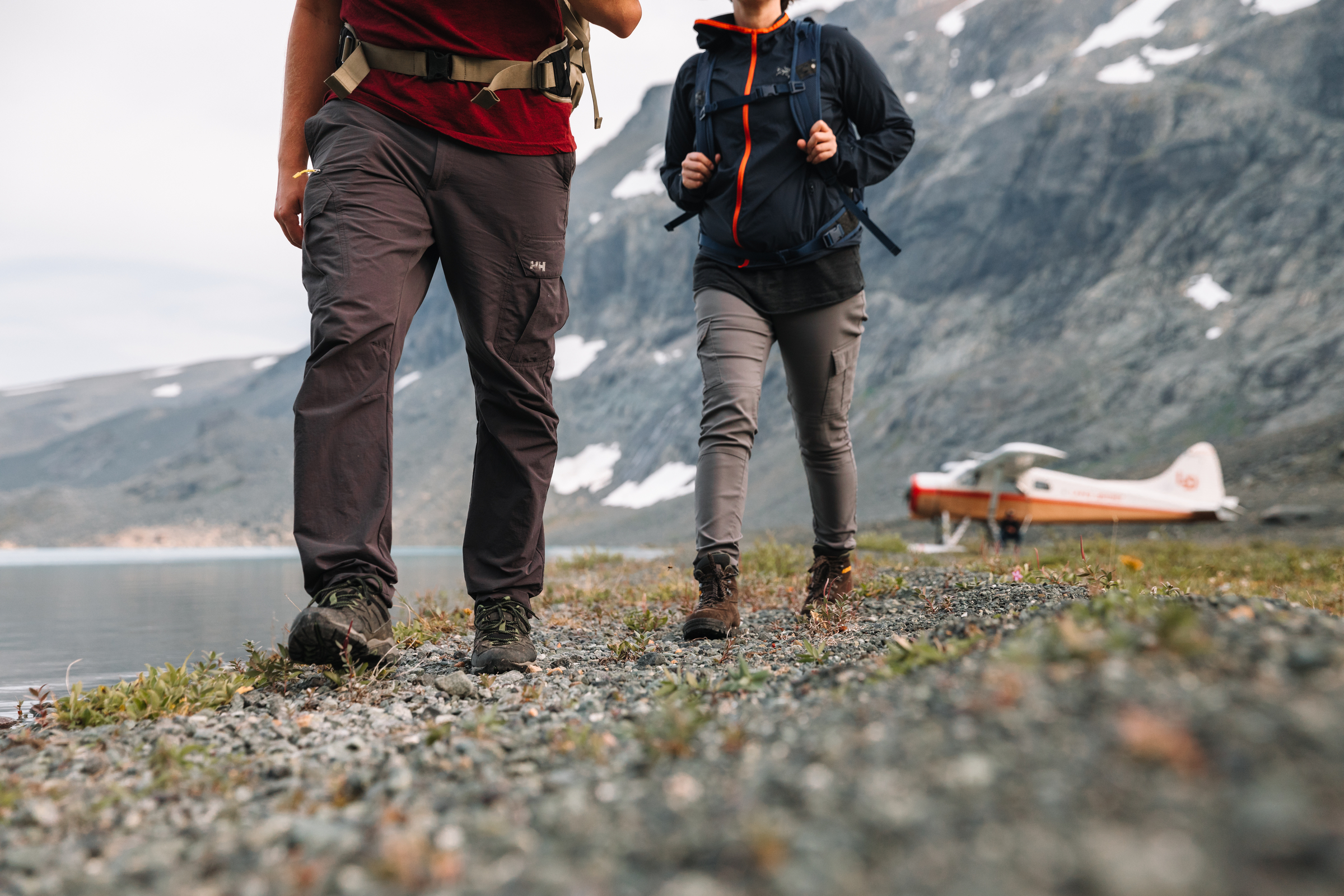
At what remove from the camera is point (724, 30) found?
376cm

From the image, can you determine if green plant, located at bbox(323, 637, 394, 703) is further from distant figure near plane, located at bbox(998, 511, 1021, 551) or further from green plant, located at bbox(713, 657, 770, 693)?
distant figure near plane, located at bbox(998, 511, 1021, 551)

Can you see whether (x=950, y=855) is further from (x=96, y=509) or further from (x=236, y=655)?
(x=96, y=509)

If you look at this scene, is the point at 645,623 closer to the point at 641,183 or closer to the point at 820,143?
the point at 820,143

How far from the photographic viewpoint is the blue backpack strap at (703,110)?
3.71 meters

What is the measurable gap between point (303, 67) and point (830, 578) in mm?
2935

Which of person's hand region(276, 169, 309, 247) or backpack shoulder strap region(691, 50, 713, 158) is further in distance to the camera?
backpack shoulder strap region(691, 50, 713, 158)

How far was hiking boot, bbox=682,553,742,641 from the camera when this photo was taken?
3.13 m

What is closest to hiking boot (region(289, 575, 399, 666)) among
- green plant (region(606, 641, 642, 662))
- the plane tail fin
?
green plant (region(606, 641, 642, 662))

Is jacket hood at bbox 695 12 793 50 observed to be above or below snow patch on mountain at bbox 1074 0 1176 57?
below

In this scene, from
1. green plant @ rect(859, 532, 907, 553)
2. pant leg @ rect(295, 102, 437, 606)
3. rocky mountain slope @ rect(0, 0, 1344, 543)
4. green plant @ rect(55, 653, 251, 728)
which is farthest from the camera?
rocky mountain slope @ rect(0, 0, 1344, 543)

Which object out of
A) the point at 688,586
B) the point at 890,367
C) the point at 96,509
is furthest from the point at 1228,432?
the point at 96,509

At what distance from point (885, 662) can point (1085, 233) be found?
6275cm

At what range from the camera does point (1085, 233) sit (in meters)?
55.9

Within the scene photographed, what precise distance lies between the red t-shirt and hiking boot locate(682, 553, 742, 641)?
1.70m
